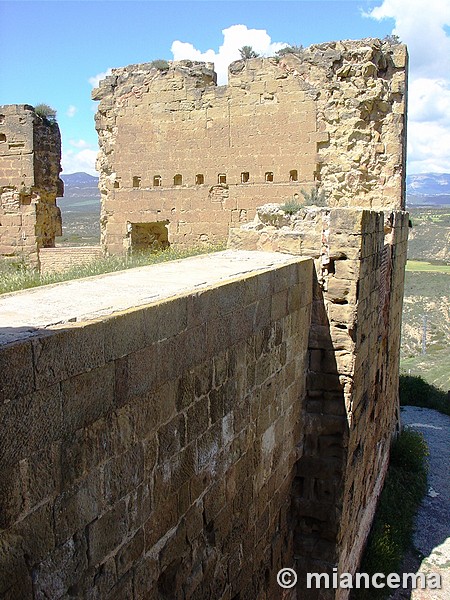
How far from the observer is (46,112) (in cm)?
1230

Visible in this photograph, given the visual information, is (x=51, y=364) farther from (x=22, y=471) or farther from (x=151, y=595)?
(x=151, y=595)

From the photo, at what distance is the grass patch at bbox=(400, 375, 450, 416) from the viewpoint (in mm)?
14359

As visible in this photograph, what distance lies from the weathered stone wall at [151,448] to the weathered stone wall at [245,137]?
5.39 m

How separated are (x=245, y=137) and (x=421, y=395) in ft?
28.3

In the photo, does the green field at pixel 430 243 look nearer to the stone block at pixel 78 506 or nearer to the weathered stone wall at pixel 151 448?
the weathered stone wall at pixel 151 448

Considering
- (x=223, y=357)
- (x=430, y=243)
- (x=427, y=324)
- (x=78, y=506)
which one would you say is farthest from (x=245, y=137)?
(x=430, y=243)

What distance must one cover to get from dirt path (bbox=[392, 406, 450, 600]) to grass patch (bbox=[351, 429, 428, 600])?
0.43ft

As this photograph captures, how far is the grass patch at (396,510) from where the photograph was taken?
6926 millimetres

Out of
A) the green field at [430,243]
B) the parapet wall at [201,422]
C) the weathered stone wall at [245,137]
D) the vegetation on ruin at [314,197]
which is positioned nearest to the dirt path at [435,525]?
the parapet wall at [201,422]

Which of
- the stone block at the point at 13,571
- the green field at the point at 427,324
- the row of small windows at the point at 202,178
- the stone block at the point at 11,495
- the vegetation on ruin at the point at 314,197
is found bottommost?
the green field at the point at 427,324

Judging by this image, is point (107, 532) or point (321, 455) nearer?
point (107, 532)

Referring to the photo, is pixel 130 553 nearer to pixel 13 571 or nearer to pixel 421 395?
pixel 13 571

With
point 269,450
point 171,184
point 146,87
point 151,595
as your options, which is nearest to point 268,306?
point 269,450

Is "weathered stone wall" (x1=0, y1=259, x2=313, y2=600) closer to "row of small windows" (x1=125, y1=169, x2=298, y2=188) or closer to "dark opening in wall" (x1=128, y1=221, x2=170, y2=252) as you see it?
"row of small windows" (x1=125, y1=169, x2=298, y2=188)
